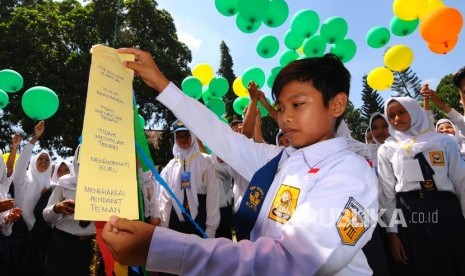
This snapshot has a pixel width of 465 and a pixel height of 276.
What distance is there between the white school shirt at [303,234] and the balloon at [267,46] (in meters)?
5.25

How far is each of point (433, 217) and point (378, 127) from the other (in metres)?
1.96

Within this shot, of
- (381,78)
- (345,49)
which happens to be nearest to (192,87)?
(345,49)

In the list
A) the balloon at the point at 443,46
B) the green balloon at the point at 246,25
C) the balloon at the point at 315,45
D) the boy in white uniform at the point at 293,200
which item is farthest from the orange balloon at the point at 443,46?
the boy in white uniform at the point at 293,200

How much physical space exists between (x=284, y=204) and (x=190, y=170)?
359 centimetres

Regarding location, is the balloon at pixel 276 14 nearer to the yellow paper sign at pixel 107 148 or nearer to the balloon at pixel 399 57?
the balloon at pixel 399 57

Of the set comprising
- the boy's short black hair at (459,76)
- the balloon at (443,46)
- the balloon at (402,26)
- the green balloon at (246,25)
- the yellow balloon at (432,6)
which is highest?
the yellow balloon at (432,6)

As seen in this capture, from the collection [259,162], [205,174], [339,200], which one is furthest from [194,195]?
[339,200]

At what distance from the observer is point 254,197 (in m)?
1.47

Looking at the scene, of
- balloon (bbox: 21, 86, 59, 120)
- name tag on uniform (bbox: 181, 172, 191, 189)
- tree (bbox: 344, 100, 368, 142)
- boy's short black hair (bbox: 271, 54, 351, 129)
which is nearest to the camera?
boy's short black hair (bbox: 271, 54, 351, 129)

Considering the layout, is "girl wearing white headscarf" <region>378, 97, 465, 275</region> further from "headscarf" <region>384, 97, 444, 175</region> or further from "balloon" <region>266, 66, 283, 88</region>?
"balloon" <region>266, 66, 283, 88</region>

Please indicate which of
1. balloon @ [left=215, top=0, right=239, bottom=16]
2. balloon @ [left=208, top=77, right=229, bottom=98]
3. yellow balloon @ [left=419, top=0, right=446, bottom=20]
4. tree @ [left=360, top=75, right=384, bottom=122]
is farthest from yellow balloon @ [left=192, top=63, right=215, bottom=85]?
tree @ [left=360, top=75, right=384, bottom=122]

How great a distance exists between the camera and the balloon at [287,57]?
648cm

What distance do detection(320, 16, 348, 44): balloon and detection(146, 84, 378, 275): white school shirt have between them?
503 cm

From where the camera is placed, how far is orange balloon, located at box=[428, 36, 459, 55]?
15.9 ft
